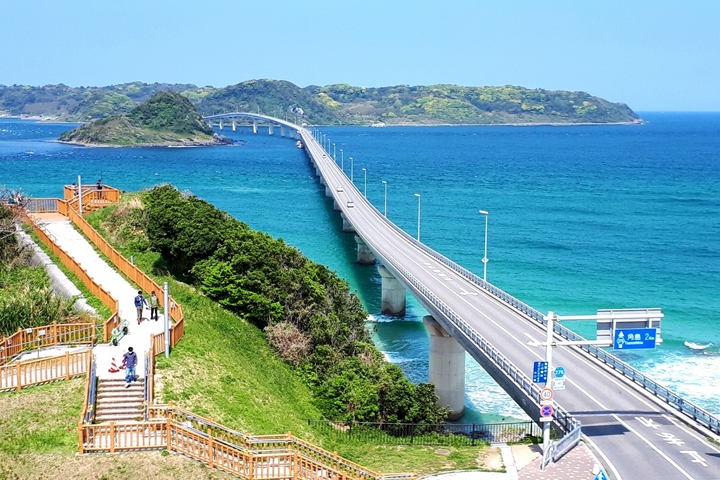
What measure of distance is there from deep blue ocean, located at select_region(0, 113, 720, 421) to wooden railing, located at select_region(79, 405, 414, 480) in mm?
24967

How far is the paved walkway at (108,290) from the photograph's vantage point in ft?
92.1

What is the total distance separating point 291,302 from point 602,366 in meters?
16.9

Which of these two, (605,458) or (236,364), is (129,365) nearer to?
(236,364)

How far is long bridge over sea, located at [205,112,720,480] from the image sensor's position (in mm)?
27062

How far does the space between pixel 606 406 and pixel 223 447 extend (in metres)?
16.6

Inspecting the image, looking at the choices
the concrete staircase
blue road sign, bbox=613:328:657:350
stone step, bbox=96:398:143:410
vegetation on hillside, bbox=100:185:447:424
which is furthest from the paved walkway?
blue road sign, bbox=613:328:657:350

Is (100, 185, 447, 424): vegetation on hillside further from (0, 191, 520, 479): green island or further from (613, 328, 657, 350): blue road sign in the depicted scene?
(613, 328, 657, 350): blue road sign

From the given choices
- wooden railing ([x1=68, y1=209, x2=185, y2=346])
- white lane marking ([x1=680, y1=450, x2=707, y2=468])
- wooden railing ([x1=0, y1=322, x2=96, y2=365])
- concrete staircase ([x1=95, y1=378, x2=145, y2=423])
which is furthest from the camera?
wooden railing ([x1=68, y1=209, x2=185, y2=346])

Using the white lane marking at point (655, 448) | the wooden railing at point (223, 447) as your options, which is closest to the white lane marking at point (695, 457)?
the white lane marking at point (655, 448)

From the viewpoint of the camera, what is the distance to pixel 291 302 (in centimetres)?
4431

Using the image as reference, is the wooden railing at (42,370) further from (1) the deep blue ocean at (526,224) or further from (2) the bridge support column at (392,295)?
(2) the bridge support column at (392,295)

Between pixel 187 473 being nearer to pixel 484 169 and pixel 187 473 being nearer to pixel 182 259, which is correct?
pixel 182 259

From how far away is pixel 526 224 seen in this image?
339 ft

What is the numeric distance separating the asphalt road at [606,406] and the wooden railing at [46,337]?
19156mm
